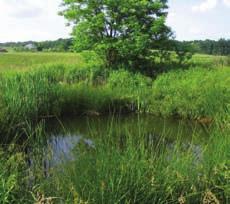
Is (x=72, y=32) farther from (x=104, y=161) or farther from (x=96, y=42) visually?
(x=104, y=161)

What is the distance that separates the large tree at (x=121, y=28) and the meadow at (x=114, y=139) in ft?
2.60

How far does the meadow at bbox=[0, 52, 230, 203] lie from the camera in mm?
3848

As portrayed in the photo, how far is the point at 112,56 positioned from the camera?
15281 mm

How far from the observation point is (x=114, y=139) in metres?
6.61

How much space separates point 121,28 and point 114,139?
29.1ft

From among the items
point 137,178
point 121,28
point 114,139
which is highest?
point 121,28

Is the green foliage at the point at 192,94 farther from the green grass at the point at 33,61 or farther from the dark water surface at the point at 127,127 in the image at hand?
the green grass at the point at 33,61

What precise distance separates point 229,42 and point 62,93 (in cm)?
3641

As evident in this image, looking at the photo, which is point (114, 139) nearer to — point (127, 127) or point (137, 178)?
point (127, 127)

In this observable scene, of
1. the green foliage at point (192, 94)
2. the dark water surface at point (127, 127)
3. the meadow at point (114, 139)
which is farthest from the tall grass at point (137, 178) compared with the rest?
the green foliage at point (192, 94)

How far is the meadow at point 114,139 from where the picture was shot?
3.85 metres

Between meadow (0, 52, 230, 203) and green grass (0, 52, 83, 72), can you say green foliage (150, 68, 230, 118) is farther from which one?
green grass (0, 52, 83, 72)

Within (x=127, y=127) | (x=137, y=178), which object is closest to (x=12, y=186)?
(x=137, y=178)

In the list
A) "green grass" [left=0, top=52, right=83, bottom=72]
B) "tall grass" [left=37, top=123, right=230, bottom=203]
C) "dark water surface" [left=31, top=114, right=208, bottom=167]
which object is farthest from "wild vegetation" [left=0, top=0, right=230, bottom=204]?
"green grass" [left=0, top=52, right=83, bottom=72]
